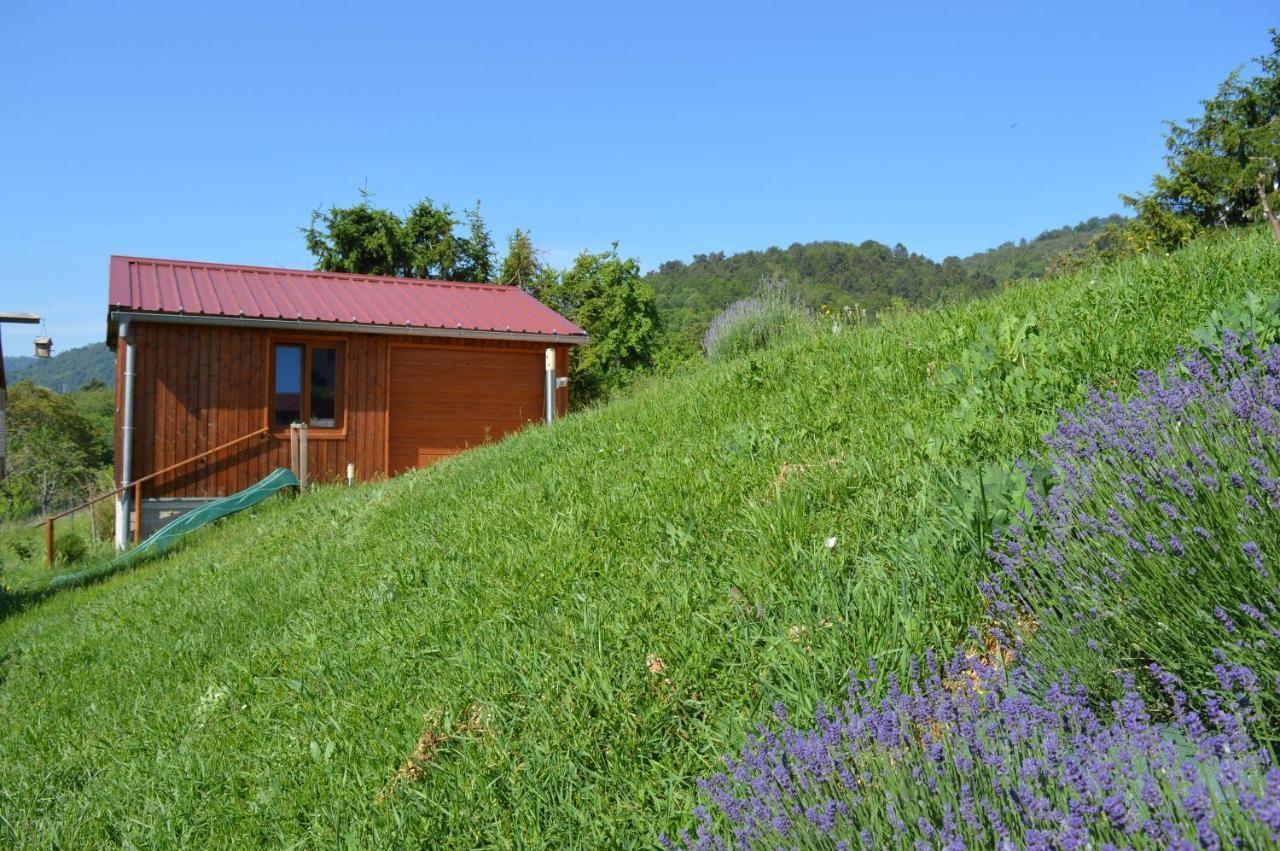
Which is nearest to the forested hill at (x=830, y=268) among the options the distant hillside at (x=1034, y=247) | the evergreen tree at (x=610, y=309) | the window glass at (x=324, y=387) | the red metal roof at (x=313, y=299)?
the distant hillside at (x=1034, y=247)

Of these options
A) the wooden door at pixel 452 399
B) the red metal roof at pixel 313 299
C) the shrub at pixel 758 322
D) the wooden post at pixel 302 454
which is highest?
the red metal roof at pixel 313 299

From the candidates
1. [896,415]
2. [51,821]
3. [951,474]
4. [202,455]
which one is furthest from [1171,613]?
[202,455]

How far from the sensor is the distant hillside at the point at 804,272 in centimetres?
6209

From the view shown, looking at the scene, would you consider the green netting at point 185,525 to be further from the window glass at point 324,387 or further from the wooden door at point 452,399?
the wooden door at point 452,399

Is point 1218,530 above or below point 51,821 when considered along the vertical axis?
above

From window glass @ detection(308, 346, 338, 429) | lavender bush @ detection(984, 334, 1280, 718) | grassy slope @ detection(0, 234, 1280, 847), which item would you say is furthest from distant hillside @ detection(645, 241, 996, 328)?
lavender bush @ detection(984, 334, 1280, 718)

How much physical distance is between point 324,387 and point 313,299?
1.78 metres

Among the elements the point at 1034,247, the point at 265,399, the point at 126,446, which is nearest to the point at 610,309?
the point at 265,399

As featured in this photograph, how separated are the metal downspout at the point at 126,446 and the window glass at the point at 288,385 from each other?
2251 millimetres

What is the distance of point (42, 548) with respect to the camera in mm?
17531

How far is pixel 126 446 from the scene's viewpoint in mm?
13211

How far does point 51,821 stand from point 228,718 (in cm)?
74

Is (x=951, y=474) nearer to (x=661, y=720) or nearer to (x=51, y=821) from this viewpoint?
(x=661, y=720)

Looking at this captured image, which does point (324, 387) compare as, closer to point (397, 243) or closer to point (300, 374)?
point (300, 374)
